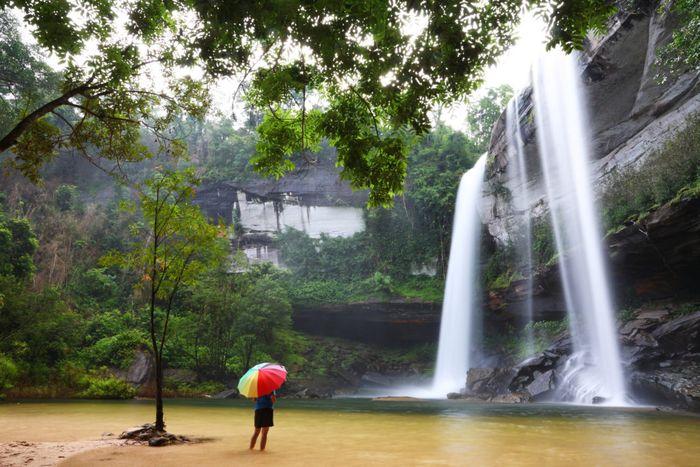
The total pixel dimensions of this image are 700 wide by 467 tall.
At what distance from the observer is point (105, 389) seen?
17781 mm

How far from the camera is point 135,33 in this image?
245 inches

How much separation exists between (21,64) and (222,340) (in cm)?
1647

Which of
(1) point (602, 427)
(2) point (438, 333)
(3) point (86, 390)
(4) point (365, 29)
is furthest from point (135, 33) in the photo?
(2) point (438, 333)

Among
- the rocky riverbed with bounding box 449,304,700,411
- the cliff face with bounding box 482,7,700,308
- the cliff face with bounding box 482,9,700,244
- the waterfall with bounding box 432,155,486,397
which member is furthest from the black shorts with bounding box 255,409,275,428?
the waterfall with bounding box 432,155,486,397

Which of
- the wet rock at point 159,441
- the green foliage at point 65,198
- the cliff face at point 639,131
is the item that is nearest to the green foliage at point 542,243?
the cliff face at point 639,131

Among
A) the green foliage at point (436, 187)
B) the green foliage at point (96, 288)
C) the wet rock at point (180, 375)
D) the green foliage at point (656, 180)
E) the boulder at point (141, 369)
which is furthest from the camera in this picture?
the green foliage at point (436, 187)

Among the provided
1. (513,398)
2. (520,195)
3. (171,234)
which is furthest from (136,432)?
(520,195)

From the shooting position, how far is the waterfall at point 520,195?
2262 centimetres

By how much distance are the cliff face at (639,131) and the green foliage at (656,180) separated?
0.40 m

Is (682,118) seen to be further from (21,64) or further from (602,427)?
(21,64)

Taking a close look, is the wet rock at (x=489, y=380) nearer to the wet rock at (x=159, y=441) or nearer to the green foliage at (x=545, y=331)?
the green foliage at (x=545, y=331)

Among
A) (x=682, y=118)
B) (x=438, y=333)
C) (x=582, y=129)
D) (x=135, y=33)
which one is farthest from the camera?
(x=438, y=333)

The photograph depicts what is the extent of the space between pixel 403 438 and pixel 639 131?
16863mm

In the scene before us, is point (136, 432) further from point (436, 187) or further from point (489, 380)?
point (436, 187)
